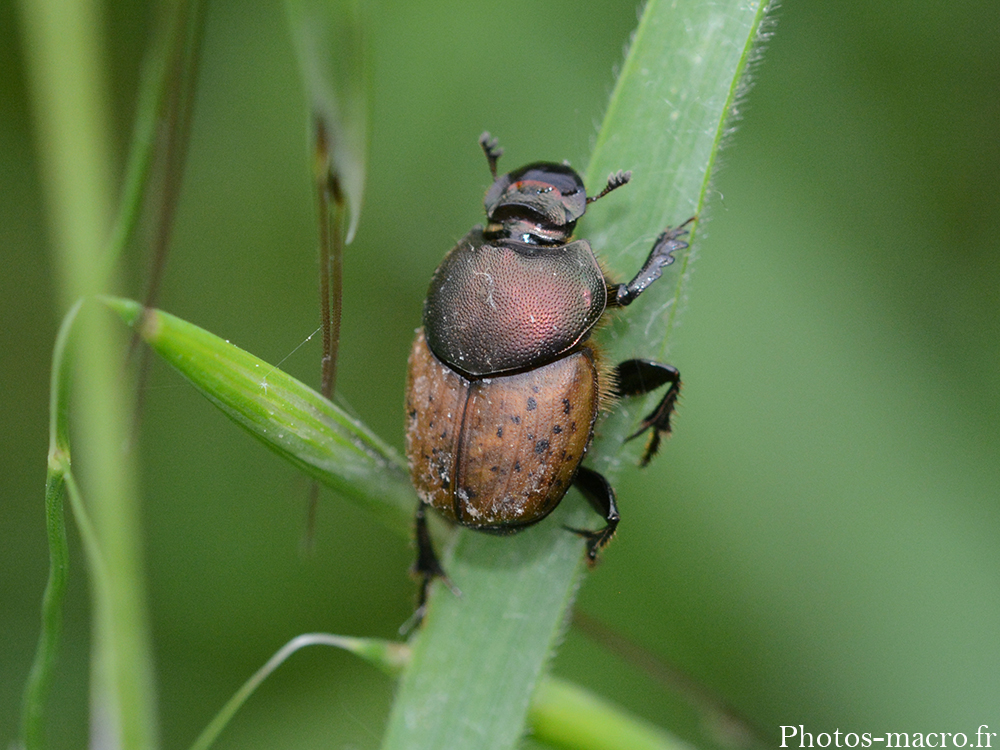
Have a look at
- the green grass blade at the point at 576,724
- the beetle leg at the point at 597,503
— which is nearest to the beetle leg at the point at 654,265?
the beetle leg at the point at 597,503

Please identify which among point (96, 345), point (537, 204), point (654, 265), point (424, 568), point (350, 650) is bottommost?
point (350, 650)

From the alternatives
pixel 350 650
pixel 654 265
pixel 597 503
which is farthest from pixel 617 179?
pixel 350 650

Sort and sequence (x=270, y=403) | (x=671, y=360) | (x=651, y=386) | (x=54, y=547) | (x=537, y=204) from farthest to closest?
(x=671, y=360) < (x=537, y=204) < (x=651, y=386) < (x=270, y=403) < (x=54, y=547)

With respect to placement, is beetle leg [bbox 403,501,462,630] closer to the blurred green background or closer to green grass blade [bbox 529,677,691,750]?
green grass blade [bbox 529,677,691,750]

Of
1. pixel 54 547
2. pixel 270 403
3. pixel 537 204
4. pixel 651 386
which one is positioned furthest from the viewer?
pixel 537 204

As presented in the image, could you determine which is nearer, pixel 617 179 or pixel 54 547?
pixel 54 547

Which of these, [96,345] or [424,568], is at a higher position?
[96,345]


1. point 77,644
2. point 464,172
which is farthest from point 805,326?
point 77,644

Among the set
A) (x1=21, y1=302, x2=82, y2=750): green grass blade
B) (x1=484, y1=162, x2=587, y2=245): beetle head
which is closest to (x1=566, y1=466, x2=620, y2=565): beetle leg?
(x1=484, y1=162, x2=587, y2=245): beetle head

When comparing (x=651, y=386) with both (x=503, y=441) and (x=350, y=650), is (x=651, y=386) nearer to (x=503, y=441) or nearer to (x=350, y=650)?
(x=503, y=441)
